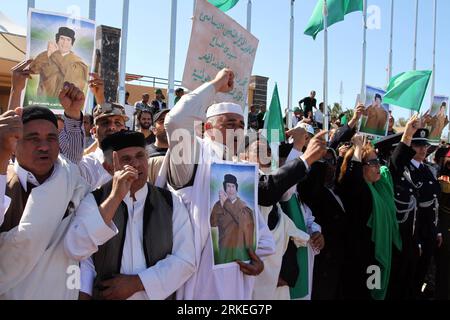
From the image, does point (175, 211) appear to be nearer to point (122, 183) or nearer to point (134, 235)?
point (134, 235)

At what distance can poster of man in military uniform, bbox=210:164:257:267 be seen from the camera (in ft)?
9.05

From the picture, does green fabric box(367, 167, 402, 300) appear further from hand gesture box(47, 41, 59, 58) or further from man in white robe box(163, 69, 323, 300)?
hand gesture box(47, 41, 59, 58)

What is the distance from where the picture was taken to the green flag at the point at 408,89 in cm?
688

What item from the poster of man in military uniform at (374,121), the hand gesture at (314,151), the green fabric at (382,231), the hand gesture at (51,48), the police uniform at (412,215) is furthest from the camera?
the poster of man in military uniform at (374,121)

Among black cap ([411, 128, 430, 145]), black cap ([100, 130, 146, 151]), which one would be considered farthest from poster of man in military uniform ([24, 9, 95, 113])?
black cap ([411, 128, 430, 145])

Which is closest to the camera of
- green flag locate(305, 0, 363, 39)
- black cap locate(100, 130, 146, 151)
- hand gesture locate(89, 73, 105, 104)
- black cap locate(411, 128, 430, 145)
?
black cap locate(100, 130, 146, 151)

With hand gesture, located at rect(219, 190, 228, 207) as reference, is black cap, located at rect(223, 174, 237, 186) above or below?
above

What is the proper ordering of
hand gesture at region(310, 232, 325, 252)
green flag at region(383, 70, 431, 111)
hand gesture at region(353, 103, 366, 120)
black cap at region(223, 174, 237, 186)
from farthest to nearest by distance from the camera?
green flag at region(383, 70, 431, 111) → hand gesture at region(353, 103, 366, 120) → hand gesture at region(310, 232, 325, 252) → black cap at region(223, 174, 237, 186)

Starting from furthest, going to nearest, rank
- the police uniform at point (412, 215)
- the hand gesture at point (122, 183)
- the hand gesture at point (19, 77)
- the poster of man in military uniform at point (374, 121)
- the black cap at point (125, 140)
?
the poster of man in military uniform at point (374, 121), the police uniform at point (412, 215), the hand gesture at point (19, 77), the black cap at point (125, 140), the hand gesture at point (122, 183)

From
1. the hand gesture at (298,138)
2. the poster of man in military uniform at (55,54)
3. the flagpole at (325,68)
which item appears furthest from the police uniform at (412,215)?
the flagpole at (325,68)

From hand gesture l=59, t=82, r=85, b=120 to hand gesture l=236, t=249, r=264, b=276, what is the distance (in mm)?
1568

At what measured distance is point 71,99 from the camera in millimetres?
3445

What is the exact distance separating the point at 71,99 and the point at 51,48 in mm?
435

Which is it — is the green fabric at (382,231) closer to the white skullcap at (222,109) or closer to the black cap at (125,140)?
the white skullcap at (222,109)
